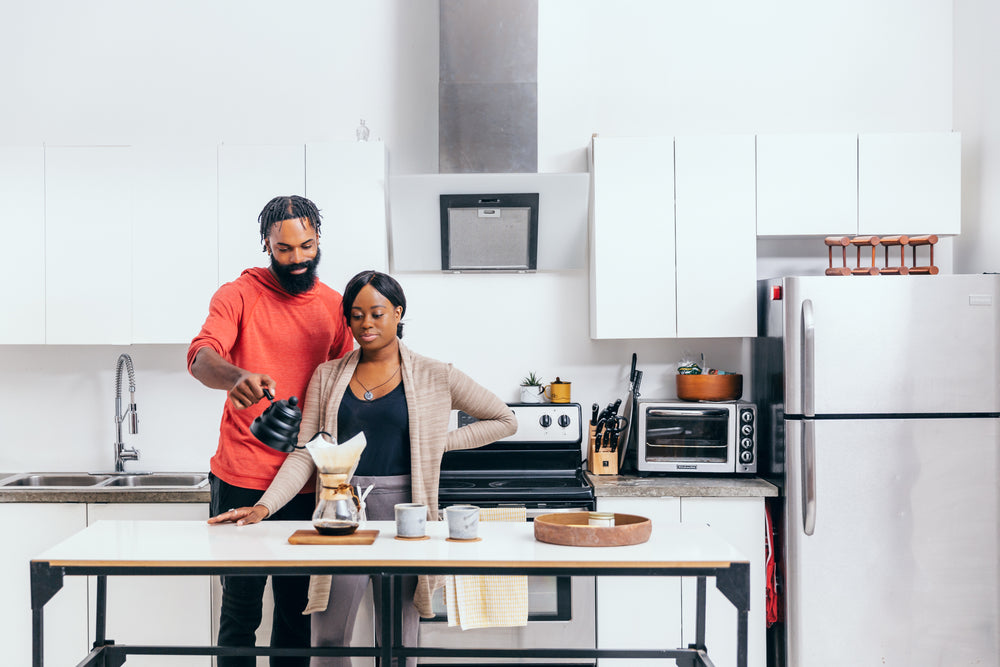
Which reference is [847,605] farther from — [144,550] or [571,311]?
[144,550]

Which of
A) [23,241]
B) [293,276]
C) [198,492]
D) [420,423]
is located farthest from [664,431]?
[23,241]

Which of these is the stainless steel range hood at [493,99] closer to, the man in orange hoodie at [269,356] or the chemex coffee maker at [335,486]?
the man in orange hoodie at [269,356]

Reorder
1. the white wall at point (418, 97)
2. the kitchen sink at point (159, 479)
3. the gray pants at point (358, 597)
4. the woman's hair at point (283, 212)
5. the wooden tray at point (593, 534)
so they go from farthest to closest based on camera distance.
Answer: the white wall at point (418, 97) < the kitchen sink at point (159, 479) < the woman's hair at point (283, 212) < the gray pants at point (358, 597) < the wooden tray at point (593, 534)

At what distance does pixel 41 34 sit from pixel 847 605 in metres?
4.26

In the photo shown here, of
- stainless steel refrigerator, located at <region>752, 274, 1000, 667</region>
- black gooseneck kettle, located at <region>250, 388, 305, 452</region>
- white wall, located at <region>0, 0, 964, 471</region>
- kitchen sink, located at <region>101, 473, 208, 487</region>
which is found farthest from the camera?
white wall, located at <region>0, 0, 964, 471</region>

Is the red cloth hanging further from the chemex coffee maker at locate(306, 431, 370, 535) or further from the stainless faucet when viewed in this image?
the stainless faucet

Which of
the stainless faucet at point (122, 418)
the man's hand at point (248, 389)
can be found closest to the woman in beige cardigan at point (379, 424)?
the man's hand at point (248, 389)

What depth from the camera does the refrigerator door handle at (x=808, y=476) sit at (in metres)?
3.04

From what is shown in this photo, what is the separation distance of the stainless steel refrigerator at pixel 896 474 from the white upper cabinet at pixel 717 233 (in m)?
0.37

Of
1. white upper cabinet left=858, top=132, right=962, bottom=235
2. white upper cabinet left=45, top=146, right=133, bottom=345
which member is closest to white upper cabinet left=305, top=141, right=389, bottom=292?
white upper cabinet left=45, top=146, right=133, bottom=345

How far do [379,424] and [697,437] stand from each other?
1.55 m

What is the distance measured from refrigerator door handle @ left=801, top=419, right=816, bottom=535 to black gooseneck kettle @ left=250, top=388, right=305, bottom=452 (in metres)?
1.91

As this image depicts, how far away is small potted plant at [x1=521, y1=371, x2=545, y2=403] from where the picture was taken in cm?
365

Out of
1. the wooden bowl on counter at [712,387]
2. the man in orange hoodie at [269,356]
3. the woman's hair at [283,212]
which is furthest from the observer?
the wooden bowl on counter at [712,387]
